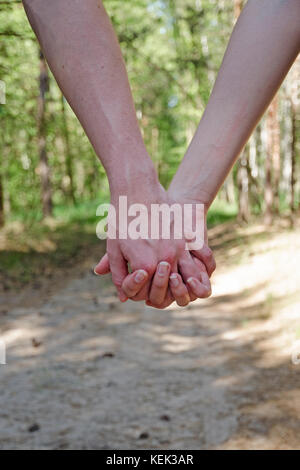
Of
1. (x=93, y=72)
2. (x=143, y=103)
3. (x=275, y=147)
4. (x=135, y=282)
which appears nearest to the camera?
(x=93, y=72)

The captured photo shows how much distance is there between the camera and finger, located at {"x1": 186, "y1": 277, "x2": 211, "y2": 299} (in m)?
1.25

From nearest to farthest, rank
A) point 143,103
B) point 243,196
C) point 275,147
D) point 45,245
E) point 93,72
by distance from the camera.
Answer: point 93,72
point 45,245
point 275,147
point 243,196
point 143,103

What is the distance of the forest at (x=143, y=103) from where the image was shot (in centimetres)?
1121

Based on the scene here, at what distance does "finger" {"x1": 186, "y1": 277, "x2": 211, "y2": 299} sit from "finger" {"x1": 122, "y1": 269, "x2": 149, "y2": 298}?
0.37ft

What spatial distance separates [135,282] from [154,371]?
3.64 metres

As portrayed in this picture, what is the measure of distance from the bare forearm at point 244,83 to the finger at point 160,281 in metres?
0.20

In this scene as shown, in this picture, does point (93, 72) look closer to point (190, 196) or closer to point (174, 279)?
point (190, 196)

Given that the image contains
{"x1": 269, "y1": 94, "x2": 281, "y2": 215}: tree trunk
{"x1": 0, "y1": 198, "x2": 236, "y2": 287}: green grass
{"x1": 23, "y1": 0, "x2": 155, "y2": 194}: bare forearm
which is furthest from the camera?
{"x1": 269, "y1": 94, "x2": 281, "y2": 215}: tree trunk

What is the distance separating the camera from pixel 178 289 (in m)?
1.25

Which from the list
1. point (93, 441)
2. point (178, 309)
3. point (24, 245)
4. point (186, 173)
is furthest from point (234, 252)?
point (186, 173)

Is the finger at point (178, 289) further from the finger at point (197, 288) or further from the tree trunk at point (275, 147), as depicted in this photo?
the tree trunk at point (275, 147)

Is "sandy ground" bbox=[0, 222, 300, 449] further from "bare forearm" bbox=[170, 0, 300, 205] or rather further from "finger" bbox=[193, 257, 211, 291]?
"bare forearm" bbox=[170, 0, 300, 205]

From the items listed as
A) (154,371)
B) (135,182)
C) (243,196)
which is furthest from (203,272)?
(243,196)

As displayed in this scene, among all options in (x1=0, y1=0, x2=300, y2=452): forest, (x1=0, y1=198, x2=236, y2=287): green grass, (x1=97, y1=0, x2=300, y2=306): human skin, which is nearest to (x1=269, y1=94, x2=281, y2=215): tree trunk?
(x1=0, y1=0, x2=300, y2=452): forest
